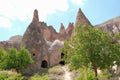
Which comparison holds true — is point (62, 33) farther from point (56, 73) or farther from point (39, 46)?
point (56, 73)

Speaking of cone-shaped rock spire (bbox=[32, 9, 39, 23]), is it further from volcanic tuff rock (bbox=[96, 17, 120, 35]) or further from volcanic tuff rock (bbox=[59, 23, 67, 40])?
volcanic tuff rock (bbox=[96, 17, 120, 35])

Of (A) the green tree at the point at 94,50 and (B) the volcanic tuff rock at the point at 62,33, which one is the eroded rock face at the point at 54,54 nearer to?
(B) the volcanic tuff rock at the point at 62,33

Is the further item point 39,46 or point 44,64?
point 44,64

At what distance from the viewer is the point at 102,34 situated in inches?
1112

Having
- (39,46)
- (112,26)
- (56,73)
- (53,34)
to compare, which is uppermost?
(112,26)

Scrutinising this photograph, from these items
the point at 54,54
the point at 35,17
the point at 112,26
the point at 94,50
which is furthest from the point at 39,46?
the point at 112,26

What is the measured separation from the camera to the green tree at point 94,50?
27.2 metres

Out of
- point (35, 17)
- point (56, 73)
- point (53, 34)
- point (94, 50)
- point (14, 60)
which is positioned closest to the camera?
point (94, 50)

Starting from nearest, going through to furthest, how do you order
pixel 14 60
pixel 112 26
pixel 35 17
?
pixel 14 60, pixel 35 17, pixel 112 26

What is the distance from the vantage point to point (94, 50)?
27328 millimetres

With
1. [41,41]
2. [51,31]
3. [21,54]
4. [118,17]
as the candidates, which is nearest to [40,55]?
[41,41]

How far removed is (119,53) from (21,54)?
14.5 meters

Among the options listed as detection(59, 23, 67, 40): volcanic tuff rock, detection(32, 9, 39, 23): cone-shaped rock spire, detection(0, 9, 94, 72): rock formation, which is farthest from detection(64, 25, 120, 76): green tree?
detection(59, 23, 67, 40): volcanic tuff rock

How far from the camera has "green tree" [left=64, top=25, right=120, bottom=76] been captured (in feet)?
89.1
